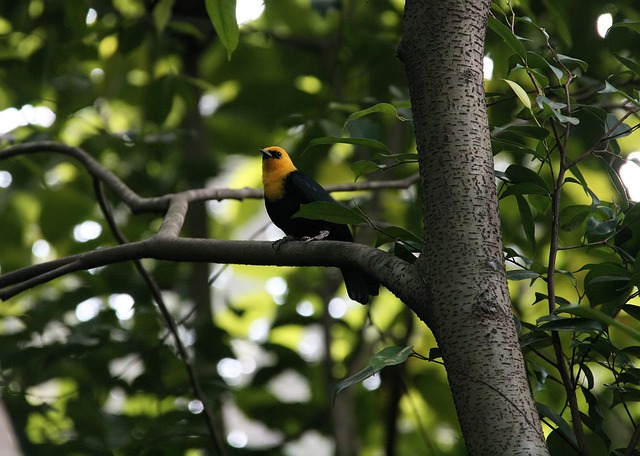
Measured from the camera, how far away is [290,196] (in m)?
3.74

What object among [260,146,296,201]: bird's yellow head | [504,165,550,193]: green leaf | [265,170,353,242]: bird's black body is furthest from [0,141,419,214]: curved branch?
[504,165,550,193]: green leaf

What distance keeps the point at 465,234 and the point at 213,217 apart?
14.0 ft

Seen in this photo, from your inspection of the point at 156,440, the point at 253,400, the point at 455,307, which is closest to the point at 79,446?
the point at 156,440

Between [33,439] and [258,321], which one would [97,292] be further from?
[258,321]

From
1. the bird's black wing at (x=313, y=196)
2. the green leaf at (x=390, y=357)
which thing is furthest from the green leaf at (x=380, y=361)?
the bird's black wing at (x=313, y=196)

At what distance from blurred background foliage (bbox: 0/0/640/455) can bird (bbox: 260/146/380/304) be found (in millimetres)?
128

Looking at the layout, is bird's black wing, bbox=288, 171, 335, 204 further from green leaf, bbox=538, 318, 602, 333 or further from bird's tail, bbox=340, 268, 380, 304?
green leaf, bbox=538, 318, 602, 333

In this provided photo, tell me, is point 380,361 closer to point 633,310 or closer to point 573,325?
point 573,325

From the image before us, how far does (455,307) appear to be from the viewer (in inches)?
58.2

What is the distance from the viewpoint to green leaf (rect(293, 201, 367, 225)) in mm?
1851

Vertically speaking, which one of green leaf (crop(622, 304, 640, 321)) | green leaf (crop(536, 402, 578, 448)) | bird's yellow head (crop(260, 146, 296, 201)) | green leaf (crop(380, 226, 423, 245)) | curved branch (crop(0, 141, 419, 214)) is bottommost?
green leaf (crop(536, 402, 578, 448))

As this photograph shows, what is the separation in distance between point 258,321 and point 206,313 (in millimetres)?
1559

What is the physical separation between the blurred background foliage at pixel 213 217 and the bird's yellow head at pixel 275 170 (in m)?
0.14

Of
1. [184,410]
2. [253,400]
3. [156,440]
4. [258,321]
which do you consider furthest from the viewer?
[258,321]
